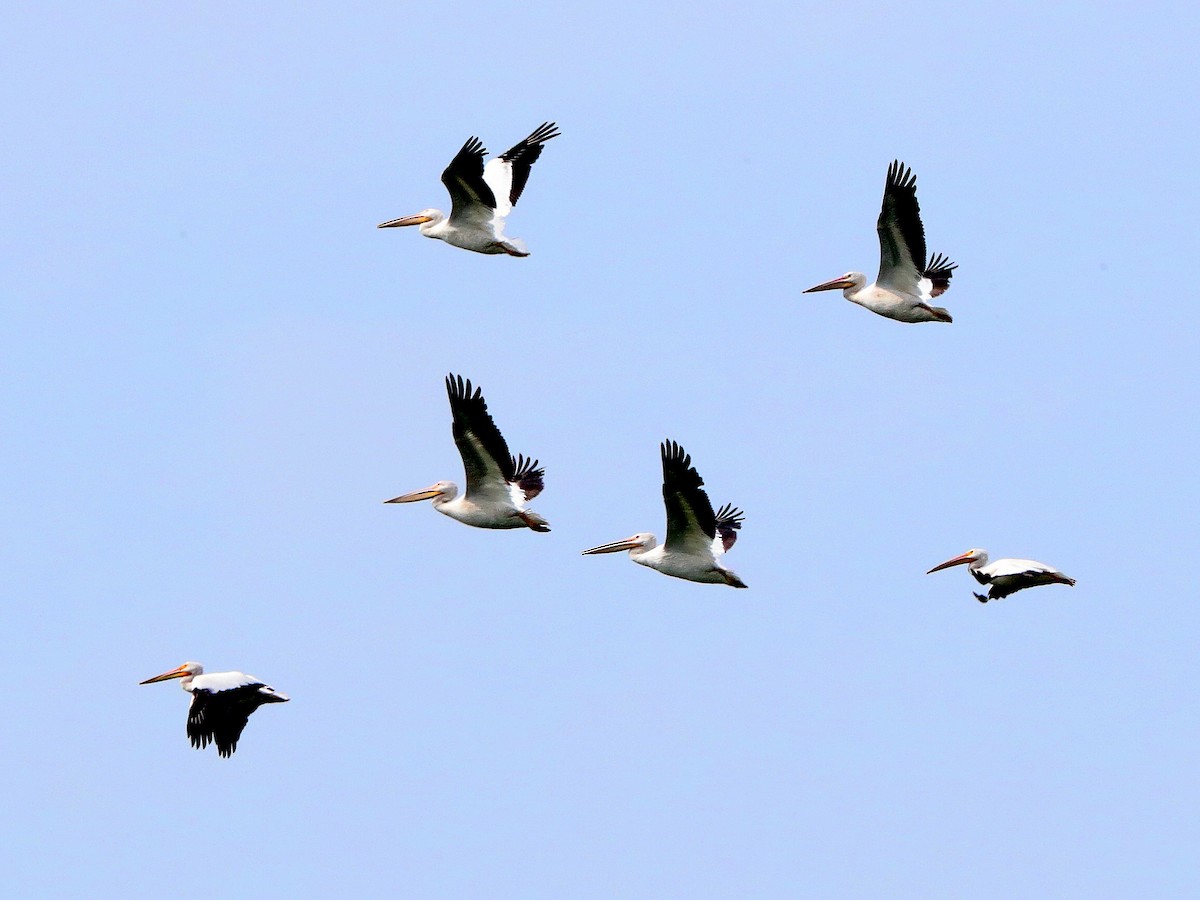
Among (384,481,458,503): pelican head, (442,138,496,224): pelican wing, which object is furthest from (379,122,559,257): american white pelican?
(384,481,458,503): pelican head

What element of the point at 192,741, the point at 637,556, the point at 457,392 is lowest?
the point at 192,741

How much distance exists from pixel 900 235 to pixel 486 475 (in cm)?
519

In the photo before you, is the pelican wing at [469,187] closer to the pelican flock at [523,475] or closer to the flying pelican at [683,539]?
the pelican flock at [523,475]

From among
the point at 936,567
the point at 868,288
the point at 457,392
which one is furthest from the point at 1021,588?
the point at 457,392

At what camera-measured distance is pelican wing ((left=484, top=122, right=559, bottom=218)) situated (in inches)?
921

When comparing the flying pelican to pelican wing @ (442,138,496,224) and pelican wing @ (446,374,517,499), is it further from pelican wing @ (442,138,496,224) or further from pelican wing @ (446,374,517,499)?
pelican wing @ (442,138,496,224)

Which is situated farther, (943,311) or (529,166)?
(529,166)

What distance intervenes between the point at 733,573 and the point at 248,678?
15.5 feet

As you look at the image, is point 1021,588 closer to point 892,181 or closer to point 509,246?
point 892,181

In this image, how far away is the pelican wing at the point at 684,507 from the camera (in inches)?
692

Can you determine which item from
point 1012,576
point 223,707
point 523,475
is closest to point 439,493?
point 523,475

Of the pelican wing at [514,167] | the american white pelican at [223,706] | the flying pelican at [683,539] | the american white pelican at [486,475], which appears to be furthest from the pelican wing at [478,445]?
the pelican wing at [514,167]

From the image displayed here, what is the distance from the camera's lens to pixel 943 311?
2103 centimetres

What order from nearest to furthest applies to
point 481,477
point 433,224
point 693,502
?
1. point 693,502
2. point 481,477
3. point 433,224
